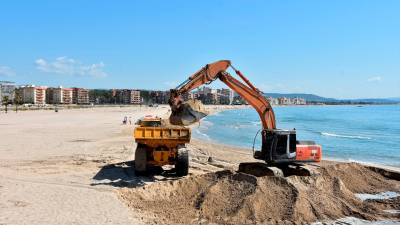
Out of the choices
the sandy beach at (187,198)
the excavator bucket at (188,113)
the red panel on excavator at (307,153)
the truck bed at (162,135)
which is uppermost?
the excavator bucket at (188,113)

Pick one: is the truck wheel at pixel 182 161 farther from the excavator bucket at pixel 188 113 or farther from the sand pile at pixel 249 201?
the sand pile at pixel 249 201

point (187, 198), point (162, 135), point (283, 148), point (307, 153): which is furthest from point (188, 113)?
point (307, 153)

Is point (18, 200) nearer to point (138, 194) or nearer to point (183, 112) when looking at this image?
point (138, 194)

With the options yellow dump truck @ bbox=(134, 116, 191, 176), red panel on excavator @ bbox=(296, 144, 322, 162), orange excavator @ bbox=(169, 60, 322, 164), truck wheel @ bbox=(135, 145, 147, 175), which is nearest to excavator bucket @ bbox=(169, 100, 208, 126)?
orange excavator @ bbox=(169, 60, 322, 164)

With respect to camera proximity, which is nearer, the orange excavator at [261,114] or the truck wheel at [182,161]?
the orange excavator at [261,114]

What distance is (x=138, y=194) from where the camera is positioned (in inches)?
530

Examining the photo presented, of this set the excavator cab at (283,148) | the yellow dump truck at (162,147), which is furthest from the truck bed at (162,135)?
the excavator cab at (283,148)

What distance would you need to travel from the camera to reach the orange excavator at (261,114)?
50.0 ft

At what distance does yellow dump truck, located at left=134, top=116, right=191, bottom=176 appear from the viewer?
1598 cm

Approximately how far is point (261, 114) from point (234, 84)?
1.40m

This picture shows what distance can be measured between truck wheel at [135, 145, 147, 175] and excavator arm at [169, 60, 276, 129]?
2690 millimetres

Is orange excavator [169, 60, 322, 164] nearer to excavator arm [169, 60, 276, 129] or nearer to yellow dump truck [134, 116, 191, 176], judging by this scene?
excavator arm [169, 60, 276, 129]

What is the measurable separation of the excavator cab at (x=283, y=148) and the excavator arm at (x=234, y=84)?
0.81 m

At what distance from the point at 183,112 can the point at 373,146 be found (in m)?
29.1
